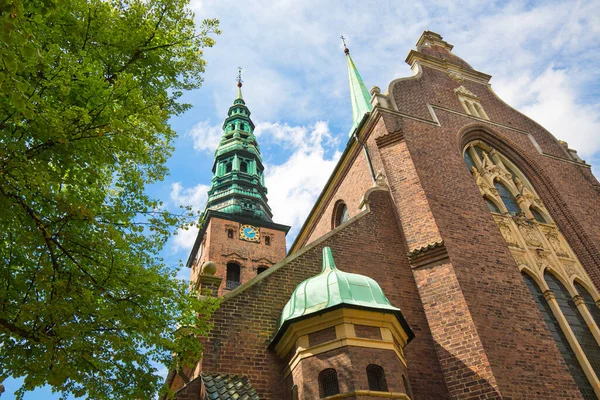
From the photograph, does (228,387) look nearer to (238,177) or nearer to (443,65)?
(443,65)

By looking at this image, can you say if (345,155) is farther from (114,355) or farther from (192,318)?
(114,355)

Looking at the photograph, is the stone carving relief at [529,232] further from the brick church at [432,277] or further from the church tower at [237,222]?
the church tower at [237,222]

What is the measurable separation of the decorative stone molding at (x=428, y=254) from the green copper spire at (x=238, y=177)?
63.0 ft

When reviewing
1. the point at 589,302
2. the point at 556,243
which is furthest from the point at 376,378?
the point at 556,243

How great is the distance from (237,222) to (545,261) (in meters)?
18.5

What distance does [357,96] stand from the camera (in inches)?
853

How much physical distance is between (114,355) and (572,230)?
500 inches

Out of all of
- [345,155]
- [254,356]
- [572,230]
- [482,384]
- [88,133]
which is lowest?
[482,384]

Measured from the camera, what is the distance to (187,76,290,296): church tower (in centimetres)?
2603

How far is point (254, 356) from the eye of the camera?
8375mm

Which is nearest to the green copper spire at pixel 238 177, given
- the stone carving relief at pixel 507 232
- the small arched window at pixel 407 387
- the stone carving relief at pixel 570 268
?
the stone carving relief at pixel 507 232

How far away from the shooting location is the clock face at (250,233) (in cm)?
2766

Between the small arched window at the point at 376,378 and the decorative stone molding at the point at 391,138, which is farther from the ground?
the decorative stone molding at the point at 391,138

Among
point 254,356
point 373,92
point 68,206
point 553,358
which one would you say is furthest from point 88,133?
point 373,92
